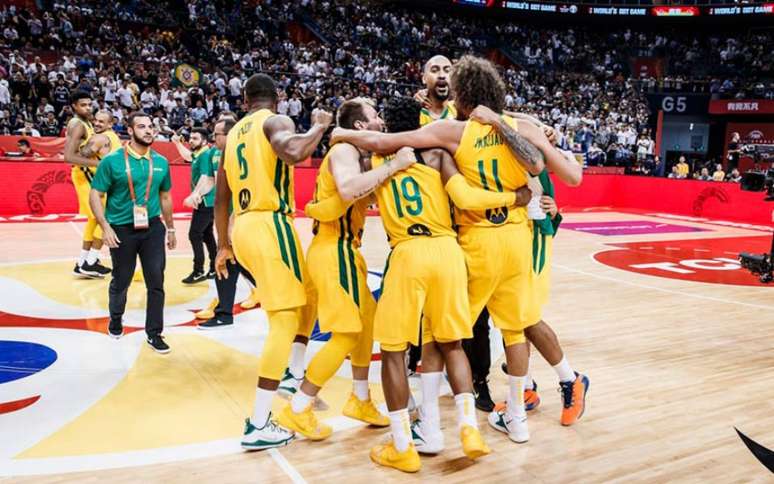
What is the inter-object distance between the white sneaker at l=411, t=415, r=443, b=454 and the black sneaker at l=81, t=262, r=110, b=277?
5.27 m

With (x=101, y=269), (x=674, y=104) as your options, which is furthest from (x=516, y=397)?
(x=674, y=104)

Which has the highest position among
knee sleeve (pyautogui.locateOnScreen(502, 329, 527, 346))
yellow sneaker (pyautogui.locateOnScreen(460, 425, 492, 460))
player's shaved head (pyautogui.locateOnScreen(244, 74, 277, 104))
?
player's shaved head (pyautogui.locateOnScreen(244, 74, 277, 104))

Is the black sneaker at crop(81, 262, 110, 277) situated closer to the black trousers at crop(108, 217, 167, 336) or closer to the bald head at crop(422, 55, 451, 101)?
the black trousers at crop(108, 217, 167, 336)

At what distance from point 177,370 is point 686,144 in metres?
30.2

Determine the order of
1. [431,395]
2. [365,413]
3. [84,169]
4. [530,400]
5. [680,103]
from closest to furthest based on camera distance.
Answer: [431,395]
[365,413]
[530,400]
[84,169]
[680,103]

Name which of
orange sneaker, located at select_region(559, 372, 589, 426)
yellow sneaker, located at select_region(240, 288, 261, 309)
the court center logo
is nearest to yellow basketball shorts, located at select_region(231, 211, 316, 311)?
orange sneaker, located at select_region(559, 372, 589, 426)

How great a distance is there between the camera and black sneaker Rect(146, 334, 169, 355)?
469cm

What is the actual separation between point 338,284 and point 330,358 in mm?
385

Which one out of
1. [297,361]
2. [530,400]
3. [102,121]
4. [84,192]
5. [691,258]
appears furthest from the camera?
[691,258]

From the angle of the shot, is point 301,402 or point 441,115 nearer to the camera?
point 301,402

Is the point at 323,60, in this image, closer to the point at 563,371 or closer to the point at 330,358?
the point at 563,371

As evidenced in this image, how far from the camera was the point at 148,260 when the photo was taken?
470 cm

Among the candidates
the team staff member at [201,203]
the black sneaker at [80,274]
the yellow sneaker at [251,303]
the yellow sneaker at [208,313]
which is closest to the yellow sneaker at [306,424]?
the yellow sneaker at [208,313]

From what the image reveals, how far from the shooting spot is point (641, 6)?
3042 cm
